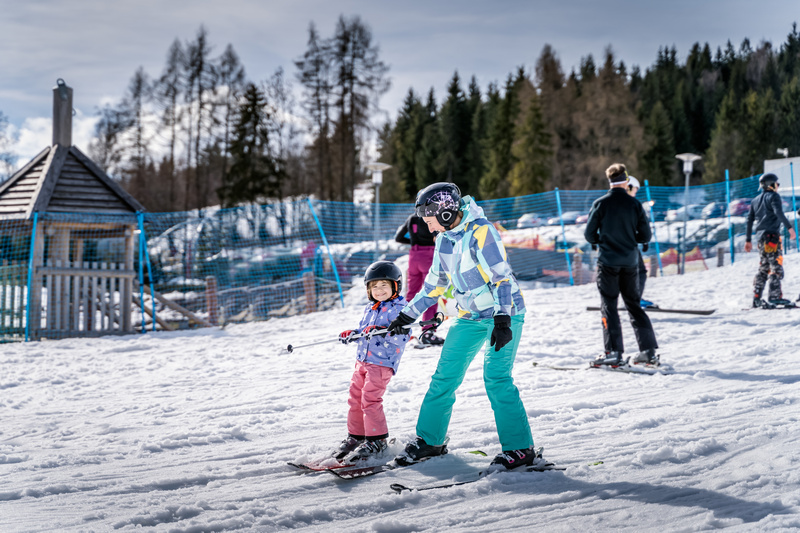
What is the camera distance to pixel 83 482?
3398mm

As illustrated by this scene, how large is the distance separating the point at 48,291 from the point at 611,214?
7.96 m

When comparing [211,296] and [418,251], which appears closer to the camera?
[418,251]

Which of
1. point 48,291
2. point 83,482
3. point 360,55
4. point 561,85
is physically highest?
point 561,85

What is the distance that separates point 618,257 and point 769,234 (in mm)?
4326

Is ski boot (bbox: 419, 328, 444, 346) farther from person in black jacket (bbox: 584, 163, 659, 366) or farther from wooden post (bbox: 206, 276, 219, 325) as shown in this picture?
wooden post (bbox: 206, 276, 219, 325)

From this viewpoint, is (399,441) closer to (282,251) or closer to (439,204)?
(439,204)

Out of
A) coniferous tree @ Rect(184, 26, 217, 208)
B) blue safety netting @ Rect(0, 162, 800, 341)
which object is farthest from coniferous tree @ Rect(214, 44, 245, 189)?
blue safety netting @ Rect(0, 162, 800, 341)

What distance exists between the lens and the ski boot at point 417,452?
3.49 metres

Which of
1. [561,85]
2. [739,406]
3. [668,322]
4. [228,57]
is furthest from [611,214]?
[561,85]

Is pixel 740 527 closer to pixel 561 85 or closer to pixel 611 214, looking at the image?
pixel 611 214

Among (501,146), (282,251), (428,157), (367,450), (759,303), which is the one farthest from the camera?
(428,157)

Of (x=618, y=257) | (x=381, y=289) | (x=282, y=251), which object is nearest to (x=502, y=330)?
(x=381, y=289)

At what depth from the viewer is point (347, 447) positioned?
3.67m

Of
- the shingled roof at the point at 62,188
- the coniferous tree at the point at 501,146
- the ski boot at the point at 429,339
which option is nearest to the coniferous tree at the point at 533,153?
the coniferous tree at the point at 501,146
